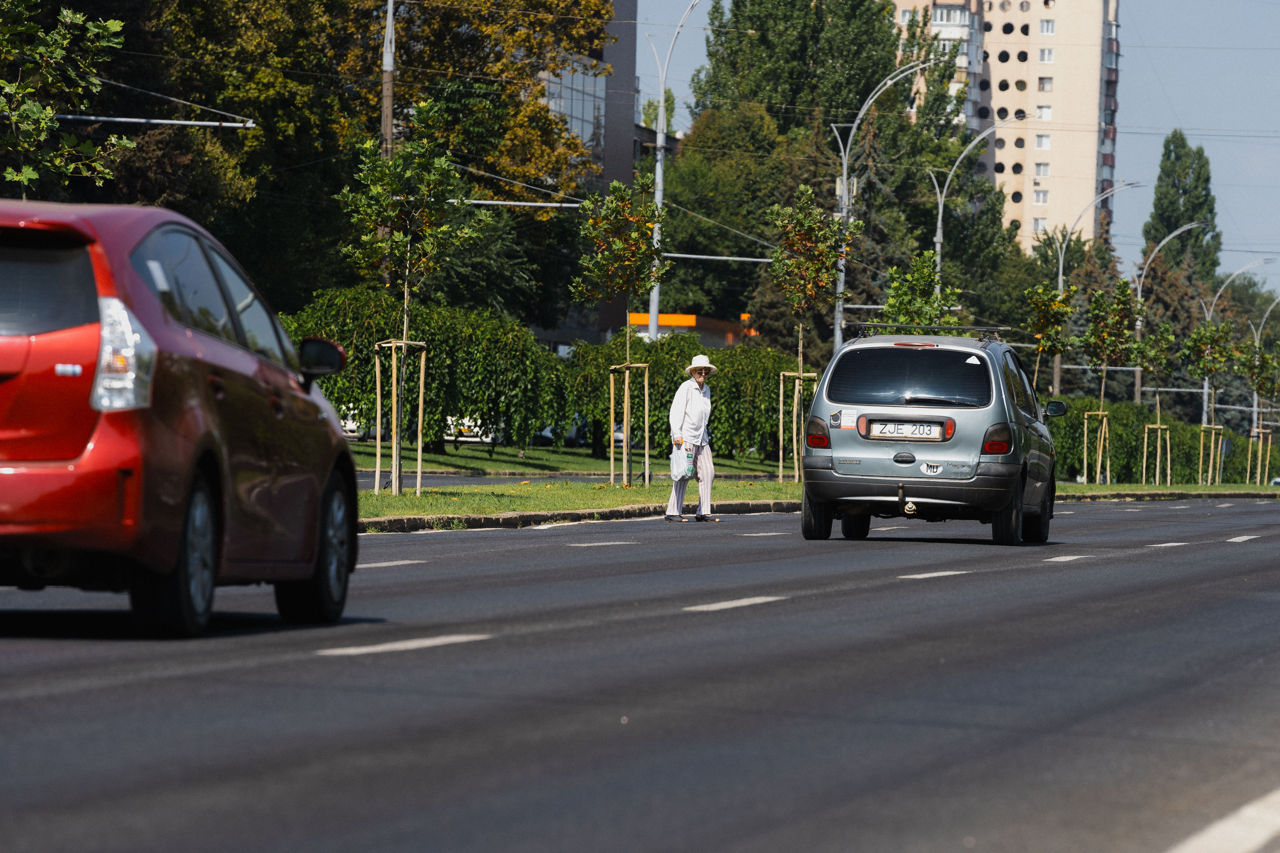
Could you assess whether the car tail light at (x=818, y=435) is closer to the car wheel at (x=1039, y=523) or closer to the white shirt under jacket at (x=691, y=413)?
the car wheel at (x=1039, y=523)

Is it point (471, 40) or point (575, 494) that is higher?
point (471, 40)

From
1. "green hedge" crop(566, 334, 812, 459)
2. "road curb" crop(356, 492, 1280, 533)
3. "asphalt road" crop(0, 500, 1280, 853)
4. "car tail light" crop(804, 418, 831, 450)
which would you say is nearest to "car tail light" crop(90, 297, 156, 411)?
"asphalt road" crop(0, 500, 1280, 853)

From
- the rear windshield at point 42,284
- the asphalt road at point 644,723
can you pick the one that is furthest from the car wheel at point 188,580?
the rear windshield at point 42,284

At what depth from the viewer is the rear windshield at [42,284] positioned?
8.85 metres

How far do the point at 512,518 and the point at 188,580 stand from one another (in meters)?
16.3

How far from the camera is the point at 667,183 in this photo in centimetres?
11406

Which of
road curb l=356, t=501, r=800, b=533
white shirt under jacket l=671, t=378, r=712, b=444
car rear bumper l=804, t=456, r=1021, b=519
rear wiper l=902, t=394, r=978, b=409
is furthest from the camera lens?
white shirt under jacket l=671, t=378, r=712, b=444

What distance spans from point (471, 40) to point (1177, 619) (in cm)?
5431

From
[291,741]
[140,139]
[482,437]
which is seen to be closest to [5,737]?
[291,741]

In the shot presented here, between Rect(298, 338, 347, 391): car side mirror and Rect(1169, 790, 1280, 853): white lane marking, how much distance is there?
17.8 feet

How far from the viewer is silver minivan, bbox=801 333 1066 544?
70.5 feet

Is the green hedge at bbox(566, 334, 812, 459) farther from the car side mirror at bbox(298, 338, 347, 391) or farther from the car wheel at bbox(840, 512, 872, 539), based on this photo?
the car side mirror at bbox(298, 338, 347, 391)

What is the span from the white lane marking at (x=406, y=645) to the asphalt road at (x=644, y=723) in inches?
1.3

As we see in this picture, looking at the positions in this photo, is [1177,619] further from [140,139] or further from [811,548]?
[140,139]
